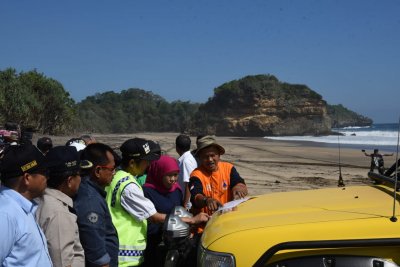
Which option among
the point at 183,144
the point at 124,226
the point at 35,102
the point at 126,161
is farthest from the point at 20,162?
the point at 35,102

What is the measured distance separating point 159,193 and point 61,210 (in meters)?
1.50

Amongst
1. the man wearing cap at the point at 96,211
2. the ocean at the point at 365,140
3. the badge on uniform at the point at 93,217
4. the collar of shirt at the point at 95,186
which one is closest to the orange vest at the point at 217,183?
the man wearing cap at the point at 96,211

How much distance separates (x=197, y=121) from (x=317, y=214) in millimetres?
84097

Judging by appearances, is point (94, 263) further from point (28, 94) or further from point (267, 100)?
point (267, 100)

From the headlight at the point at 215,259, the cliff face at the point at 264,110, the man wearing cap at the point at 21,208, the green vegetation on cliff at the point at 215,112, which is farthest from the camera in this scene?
the cliff face at the point at 264,110

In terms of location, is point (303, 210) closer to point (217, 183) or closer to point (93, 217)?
point (93, 217)

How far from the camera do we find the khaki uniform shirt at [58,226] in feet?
8.73

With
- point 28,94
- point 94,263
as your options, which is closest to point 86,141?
point 94,263

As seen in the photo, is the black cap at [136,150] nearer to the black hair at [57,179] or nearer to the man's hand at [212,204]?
the man's hand at [212,204]

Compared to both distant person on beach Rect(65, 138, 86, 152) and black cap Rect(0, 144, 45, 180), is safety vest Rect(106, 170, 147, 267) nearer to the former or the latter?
black cap Rect(0, 144, 45, 180)

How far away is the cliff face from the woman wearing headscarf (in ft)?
231

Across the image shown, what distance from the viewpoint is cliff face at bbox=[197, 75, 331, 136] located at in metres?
74.8

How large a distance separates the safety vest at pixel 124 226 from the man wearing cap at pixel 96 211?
11 cm

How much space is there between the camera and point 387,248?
2.40 m
